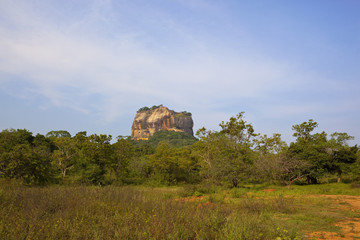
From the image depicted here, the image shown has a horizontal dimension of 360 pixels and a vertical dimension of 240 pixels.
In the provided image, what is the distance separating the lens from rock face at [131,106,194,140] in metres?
136

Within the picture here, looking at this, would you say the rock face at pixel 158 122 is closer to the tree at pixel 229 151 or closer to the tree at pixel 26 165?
the tree at pixel 229 151

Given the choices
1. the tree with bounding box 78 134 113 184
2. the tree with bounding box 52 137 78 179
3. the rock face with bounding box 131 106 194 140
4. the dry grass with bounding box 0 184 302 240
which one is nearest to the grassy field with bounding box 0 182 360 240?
the dry grass with bounding box 0 184 302 240

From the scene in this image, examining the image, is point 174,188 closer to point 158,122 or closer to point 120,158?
point 120,158

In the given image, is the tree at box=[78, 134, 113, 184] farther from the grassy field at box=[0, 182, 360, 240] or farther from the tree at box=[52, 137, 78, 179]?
the grassy field at box=[0, 182, 360, 240]

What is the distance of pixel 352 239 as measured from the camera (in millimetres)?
5945

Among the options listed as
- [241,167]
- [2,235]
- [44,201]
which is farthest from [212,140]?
[2,235]

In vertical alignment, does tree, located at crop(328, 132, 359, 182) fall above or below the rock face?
below

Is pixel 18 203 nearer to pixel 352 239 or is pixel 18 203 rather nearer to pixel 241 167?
pixel 352 239

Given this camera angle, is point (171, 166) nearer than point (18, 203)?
No

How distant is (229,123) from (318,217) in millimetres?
15754

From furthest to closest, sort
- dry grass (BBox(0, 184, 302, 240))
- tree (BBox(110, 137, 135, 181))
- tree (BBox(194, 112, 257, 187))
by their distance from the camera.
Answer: tree (BBox(110, 137, 135, 181)) → tree (BBox(194, 112, 257, 187)) → dry grass (BBox(0, 184, 302, 240))

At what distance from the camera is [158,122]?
13575cm

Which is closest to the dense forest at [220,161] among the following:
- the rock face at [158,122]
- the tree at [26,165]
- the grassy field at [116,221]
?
the tree at [26,165]

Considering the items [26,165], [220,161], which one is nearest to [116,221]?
[26,165]
